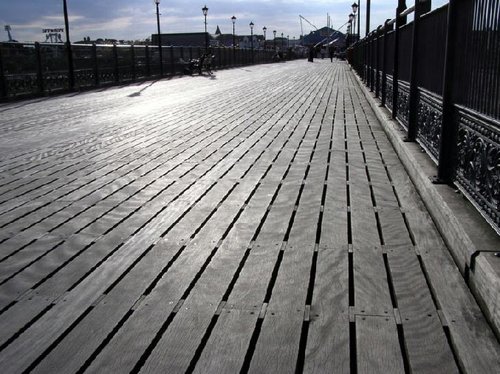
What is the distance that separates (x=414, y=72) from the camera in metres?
6.24

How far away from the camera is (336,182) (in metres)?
5.22

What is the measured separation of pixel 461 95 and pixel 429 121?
1394 mm

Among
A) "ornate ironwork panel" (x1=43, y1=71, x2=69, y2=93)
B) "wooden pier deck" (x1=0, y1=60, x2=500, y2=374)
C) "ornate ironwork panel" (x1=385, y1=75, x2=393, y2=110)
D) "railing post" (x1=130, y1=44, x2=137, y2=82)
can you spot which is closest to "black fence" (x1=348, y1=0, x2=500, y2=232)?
"wooden pier deck" (x1=0, y1=60, x2=500, y2=374)

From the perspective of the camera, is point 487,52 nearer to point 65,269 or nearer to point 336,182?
point 336,182

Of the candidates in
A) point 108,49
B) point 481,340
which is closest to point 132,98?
point 108,49

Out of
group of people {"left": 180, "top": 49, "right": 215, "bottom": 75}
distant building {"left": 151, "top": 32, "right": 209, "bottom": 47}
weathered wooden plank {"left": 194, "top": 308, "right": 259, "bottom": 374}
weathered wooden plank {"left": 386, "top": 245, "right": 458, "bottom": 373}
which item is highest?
distant building {"left": 151, "top": 32, "right": 209, "bottom": 47}

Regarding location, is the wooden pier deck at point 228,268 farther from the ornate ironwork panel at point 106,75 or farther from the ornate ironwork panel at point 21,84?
the ornate ironwork panel at point 106,75

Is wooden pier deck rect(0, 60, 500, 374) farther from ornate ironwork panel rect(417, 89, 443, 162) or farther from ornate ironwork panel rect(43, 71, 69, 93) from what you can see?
ornate ironwork panel rect(43, 71, 69, 93)

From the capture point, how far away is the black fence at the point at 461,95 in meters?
3.21

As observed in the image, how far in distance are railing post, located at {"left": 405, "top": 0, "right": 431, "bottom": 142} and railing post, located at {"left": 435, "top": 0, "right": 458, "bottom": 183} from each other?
1.97 m

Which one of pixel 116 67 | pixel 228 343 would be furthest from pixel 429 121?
pixel 116 67

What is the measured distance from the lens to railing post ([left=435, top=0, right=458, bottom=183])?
13.6 ft

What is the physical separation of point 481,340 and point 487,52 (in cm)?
186

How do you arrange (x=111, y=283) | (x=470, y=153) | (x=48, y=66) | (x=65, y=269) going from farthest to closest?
(x=48, y=66), (x=470, y=153), (x=65, y=269), (x=111, y=283)
